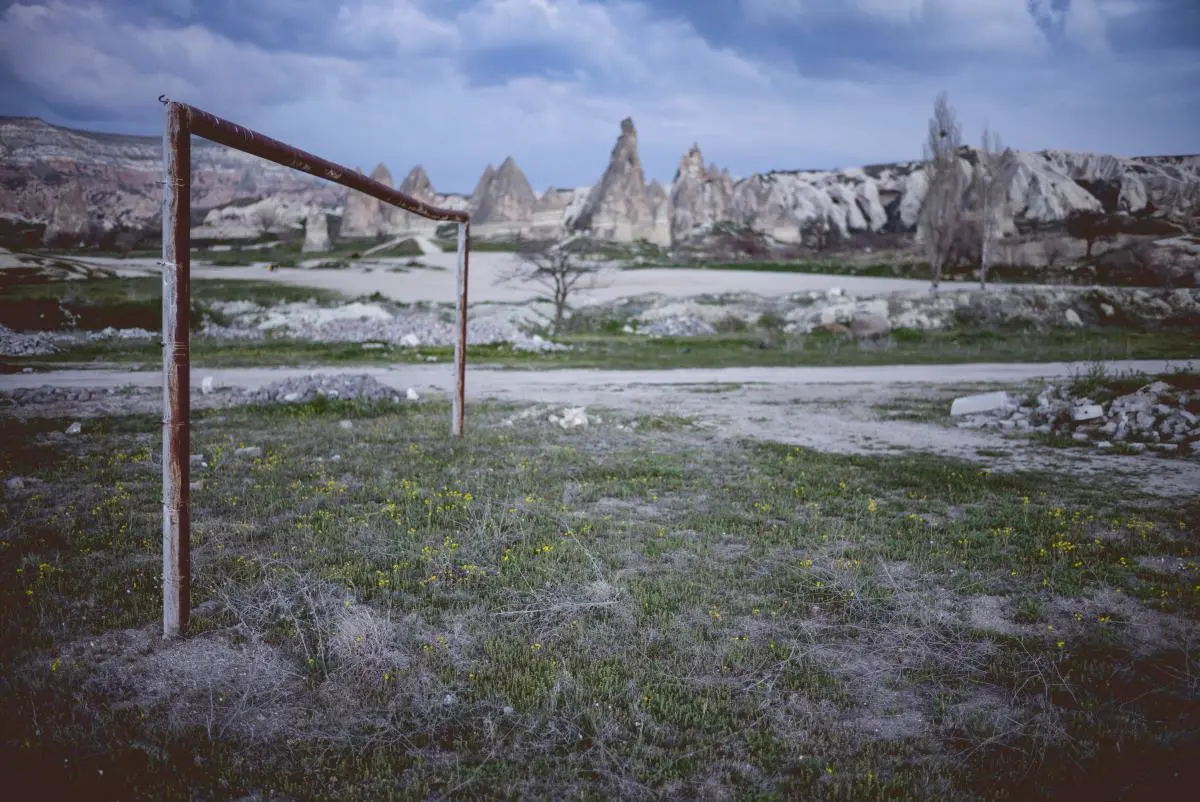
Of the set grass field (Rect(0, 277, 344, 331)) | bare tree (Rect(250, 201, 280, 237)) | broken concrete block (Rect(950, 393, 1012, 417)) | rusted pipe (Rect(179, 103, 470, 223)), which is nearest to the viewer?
rusted pipe (Rect(179, 103, 470, 223))

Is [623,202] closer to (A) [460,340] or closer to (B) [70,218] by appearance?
(B) [70,218]

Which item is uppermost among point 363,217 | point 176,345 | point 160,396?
point 363,217

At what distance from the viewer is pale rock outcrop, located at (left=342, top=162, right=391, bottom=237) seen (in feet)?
251

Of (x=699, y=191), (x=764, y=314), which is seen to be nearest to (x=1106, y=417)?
(x=764, y=314)

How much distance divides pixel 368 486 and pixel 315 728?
5208mm

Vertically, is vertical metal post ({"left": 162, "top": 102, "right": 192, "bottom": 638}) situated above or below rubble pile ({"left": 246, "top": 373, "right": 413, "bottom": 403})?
above

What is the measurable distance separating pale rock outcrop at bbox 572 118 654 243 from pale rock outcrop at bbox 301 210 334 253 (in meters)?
60.6

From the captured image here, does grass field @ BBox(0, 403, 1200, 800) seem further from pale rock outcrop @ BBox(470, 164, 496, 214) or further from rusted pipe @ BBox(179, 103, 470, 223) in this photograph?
pale rock outcrop @ BBox(470, 164, 496, 214)

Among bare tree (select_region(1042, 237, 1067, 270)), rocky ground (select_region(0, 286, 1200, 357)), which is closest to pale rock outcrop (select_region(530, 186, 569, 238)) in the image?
bare tree (select_region(1042, 237, 1067, 270))

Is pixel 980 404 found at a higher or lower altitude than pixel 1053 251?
lower

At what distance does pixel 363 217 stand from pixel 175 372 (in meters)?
82.3

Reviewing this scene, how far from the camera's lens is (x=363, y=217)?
80.6 metres

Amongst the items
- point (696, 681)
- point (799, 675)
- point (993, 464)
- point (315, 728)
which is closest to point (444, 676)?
point (315, 728)

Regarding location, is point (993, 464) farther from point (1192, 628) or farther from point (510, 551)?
point (510, 551)
